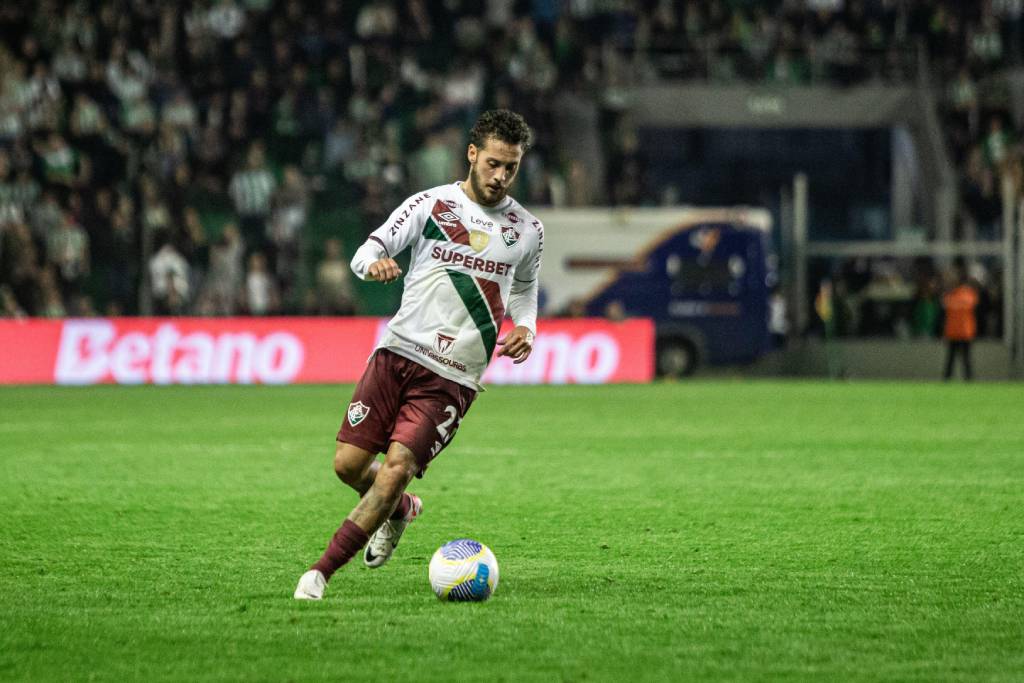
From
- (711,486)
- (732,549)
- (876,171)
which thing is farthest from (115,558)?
(876,171)

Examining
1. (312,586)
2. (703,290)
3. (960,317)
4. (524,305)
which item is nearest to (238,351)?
(703,290)

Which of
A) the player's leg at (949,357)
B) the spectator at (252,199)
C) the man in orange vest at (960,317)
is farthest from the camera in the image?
the spectator at (252,199)

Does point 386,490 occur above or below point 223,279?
above

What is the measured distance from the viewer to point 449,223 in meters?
7.11

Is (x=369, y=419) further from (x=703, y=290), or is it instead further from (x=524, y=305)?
(x=703, y=290)

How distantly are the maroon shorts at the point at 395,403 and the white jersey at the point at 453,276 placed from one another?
0.05m

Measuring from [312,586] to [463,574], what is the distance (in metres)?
0.65

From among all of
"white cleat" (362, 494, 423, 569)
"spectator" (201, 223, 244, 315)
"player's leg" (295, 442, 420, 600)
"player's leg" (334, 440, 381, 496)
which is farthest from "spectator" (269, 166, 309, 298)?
"player's leg" (295, 442, 420, 600)

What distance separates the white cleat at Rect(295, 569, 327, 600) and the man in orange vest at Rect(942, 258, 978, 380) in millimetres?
20633

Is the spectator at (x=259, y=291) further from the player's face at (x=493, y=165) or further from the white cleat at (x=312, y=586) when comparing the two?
the white cleat at (x=312, y=586)

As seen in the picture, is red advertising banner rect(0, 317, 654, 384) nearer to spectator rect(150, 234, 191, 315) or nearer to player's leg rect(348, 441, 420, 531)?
spectator rect(150, 234, 191, 315)

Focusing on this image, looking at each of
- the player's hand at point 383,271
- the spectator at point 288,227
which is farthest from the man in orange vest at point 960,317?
the player's hand at point 383,271

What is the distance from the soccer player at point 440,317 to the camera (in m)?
6.92

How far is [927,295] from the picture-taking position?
26734mm
